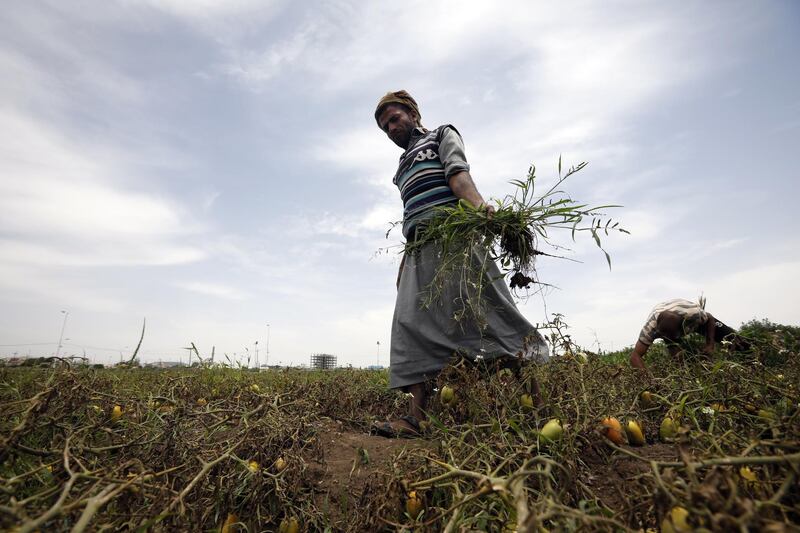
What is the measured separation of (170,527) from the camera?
115 centimetres

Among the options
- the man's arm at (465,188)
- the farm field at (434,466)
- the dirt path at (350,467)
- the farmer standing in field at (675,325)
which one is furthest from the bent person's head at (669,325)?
the dirt path at (350,467)

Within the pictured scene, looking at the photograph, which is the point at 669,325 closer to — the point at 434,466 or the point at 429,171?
the point at 429,171

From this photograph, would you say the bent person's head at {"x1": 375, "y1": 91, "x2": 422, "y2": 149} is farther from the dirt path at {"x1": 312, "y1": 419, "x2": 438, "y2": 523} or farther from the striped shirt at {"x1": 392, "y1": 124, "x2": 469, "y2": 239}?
the dirt path at {"x1": 312, "y1": 419, "x2": 438, "y2": 523}

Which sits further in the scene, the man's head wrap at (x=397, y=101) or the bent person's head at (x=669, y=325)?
the bent person's head at (x=669, y=325)

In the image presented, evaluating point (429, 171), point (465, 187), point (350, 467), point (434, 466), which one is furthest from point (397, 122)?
point (434, 466)

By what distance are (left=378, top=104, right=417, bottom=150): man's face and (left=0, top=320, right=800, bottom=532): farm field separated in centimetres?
216

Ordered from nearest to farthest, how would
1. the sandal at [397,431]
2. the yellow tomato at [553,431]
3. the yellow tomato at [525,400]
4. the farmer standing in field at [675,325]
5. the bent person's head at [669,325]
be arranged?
the yellow tomato at [553,431], the yellow tomato at [525,400], the sandal at [397,431], the farmer standing in field at [675,325], the bent person's head at [669,325]

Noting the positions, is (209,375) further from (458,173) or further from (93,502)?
(93,502)

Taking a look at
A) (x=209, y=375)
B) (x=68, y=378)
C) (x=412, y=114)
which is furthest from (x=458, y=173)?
(x=209, y=375)

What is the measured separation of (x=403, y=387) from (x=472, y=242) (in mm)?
1195

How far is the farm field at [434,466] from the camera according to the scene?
0.81 m

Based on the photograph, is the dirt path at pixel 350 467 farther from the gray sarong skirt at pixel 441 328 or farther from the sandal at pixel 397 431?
the gray sarong skirt at pixel 441 328

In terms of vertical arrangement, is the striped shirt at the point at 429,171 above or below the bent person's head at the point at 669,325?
above

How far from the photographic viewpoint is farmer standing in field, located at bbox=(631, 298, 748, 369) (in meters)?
5.09
